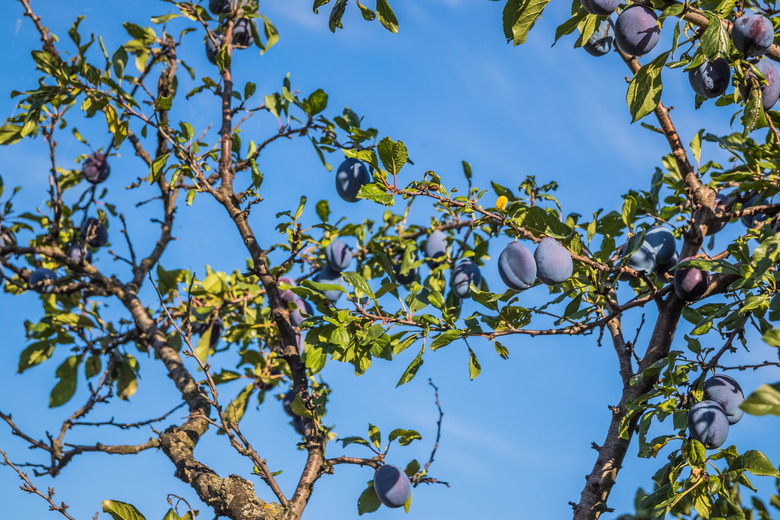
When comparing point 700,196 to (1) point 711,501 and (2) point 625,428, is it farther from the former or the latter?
(1) point 711,501

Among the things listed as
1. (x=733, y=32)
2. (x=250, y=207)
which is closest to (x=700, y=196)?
(x=733, y=32)

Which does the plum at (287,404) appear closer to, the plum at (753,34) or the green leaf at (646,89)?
the green leaf at (646,89)

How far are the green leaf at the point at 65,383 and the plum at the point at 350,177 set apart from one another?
1.56 m

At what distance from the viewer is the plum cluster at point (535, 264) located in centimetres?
193

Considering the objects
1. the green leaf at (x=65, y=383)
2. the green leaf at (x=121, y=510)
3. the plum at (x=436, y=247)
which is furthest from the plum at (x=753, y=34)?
the green leaf at (x=65, y=383)

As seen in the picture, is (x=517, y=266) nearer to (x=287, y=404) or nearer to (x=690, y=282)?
(x=690, y=282)

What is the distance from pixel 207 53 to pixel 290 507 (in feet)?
6.69

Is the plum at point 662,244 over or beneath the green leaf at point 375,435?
over

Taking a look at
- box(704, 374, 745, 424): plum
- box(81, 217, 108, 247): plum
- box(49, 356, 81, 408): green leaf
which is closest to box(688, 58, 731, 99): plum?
box(704, 374, 745, 424): plum

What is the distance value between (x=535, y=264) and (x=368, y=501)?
102cm

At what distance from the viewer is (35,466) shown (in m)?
2.55

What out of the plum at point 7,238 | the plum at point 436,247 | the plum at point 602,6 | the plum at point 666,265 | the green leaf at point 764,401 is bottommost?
the green leaf at point 764,401

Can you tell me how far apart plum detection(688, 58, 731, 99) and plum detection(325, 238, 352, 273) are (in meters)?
1.55

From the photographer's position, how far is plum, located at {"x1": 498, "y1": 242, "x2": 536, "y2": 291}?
1.96m
